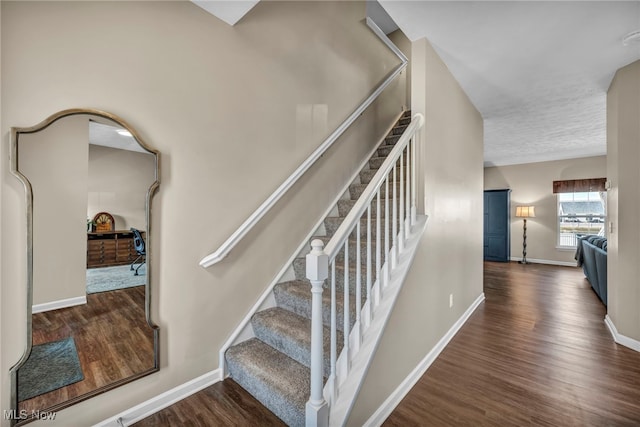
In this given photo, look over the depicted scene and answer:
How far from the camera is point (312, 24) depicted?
2.59 m

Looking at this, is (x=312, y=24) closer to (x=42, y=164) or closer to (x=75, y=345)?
(x=42, y=164)

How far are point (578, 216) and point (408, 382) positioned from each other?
7.06 meters

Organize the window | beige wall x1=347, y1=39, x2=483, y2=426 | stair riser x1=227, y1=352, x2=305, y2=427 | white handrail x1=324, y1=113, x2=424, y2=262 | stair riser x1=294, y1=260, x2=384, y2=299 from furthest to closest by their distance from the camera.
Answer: the window, stair riser x1=294, y1=260, x2=384, y2=299, beige wall x1=347, y1=39, x2=483, y2=426, stair riser x1=227, y1=352, x2=305, y2=427, white handrail x1=324, y1=113, x2=424, y2=262

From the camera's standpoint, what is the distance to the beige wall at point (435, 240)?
1749 mm

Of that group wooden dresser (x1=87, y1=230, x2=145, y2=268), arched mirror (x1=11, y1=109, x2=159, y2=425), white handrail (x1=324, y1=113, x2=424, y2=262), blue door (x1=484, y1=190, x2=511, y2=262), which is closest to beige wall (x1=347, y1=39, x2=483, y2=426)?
white handrail (x1=324, y1=113, x2=424, y2=262)

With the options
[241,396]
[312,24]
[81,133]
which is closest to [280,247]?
[241,396]

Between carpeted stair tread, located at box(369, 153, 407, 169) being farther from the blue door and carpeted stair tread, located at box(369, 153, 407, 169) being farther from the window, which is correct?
the window

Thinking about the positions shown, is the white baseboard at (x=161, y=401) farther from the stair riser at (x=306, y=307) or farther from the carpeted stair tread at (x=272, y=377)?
the stair riser at (x=306, y=307)

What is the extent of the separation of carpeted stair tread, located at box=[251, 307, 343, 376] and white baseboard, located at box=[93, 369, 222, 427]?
0.39 meters

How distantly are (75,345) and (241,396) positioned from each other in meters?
0.93

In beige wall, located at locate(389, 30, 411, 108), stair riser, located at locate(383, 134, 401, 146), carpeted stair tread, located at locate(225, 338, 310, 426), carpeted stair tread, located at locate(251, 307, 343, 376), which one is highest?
beige wall, located at locate(389, 30, 411, 108)

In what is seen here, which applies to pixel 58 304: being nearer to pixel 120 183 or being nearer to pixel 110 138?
pixel 120 183

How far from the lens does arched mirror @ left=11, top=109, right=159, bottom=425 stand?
50.7 inches

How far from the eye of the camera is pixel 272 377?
64.8 inches
